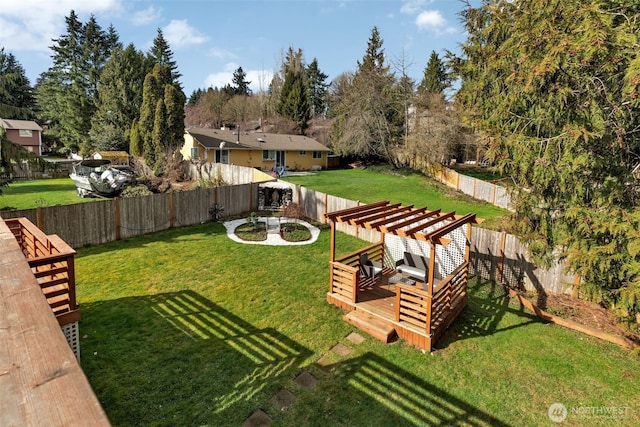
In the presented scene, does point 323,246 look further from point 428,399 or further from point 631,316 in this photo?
point 631,316

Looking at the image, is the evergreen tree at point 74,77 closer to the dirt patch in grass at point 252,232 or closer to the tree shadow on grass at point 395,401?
the dirt patch in grass at point 252,232

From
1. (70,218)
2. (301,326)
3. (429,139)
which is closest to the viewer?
(301,326)

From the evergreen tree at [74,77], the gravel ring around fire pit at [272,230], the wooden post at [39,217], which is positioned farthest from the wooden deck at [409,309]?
the evergreen tree at [74,77]

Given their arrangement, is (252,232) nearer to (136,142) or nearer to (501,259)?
(501,259)

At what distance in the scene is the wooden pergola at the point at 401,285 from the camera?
757 cm

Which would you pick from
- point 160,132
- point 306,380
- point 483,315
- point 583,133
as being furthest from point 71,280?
point 160,132

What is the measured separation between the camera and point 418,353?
7.26 meters

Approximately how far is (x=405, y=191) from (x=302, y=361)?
18899 mm

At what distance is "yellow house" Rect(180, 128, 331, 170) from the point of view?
2916cm

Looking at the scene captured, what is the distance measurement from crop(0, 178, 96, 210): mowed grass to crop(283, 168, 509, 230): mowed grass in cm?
1339

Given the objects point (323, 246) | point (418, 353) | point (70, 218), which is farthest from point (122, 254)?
point (418, 353)

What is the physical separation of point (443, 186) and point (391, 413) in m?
22.1

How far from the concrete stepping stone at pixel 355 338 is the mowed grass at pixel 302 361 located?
0.13 m

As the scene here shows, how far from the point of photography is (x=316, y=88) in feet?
193
